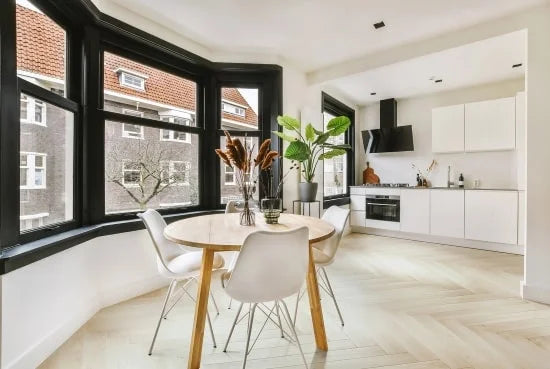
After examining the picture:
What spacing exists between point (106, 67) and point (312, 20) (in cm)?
204

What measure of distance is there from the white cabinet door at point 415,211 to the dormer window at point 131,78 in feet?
13.9

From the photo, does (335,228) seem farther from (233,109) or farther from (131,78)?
(131,78)

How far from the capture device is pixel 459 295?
2639 millimetres

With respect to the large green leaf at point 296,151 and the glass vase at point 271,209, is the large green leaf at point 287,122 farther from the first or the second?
the glass vase at point 271,209

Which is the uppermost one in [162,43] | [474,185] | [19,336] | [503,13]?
[503,13]

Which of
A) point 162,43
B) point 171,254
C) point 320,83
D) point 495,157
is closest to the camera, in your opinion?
point 171,254

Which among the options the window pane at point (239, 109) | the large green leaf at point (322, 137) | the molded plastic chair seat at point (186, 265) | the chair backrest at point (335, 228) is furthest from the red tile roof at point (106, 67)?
the chair backrest at point (335, 228)

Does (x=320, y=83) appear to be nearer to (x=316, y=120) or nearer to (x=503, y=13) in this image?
(x=316, y=120)

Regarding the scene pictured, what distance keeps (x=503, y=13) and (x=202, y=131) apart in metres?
3.30

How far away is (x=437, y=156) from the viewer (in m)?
5.06

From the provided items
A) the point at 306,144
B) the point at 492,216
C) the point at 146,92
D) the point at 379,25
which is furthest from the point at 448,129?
the point at 146,92

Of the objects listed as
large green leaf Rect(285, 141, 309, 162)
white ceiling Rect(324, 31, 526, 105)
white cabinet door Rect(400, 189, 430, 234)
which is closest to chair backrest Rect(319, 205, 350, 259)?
large green leaf Rect(285, 141, 309, 162)

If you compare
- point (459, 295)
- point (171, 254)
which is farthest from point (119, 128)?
point (459, 295)

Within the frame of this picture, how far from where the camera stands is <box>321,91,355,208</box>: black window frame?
15.8ft
